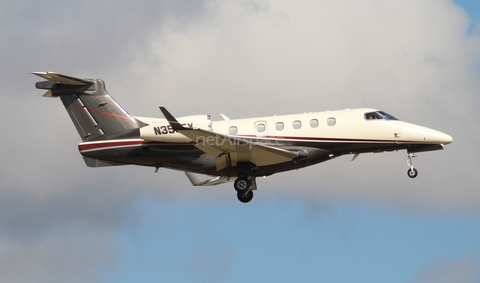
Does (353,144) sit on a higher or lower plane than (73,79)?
lower

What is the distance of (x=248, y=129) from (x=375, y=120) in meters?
4.86

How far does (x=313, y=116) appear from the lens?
29703 millimetres

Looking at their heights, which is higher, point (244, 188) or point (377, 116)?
point (377, 116)

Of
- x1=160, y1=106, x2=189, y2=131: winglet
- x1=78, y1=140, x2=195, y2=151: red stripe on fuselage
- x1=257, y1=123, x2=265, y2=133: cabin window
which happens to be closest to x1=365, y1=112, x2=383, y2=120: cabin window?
x1=257, y1=123, x2=265, y2=133: cabin window

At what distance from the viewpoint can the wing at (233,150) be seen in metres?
27.7

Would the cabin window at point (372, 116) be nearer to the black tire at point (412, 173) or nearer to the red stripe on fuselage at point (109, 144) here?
the black tire at point (412, 173)

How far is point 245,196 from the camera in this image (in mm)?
30328

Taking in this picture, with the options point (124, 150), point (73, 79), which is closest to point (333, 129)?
point (124, 150)

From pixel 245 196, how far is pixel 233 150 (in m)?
2.27

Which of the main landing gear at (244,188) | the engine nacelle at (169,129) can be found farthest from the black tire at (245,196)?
the engine nacelle at (169,129)

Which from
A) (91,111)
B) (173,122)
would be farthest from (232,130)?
(91,111)

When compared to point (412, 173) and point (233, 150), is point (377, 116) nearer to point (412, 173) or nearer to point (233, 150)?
point (412, 173)

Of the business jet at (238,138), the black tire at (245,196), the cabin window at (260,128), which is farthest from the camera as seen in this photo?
the black tire at (245,196)

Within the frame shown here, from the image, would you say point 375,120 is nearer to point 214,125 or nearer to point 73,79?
point 214,125
